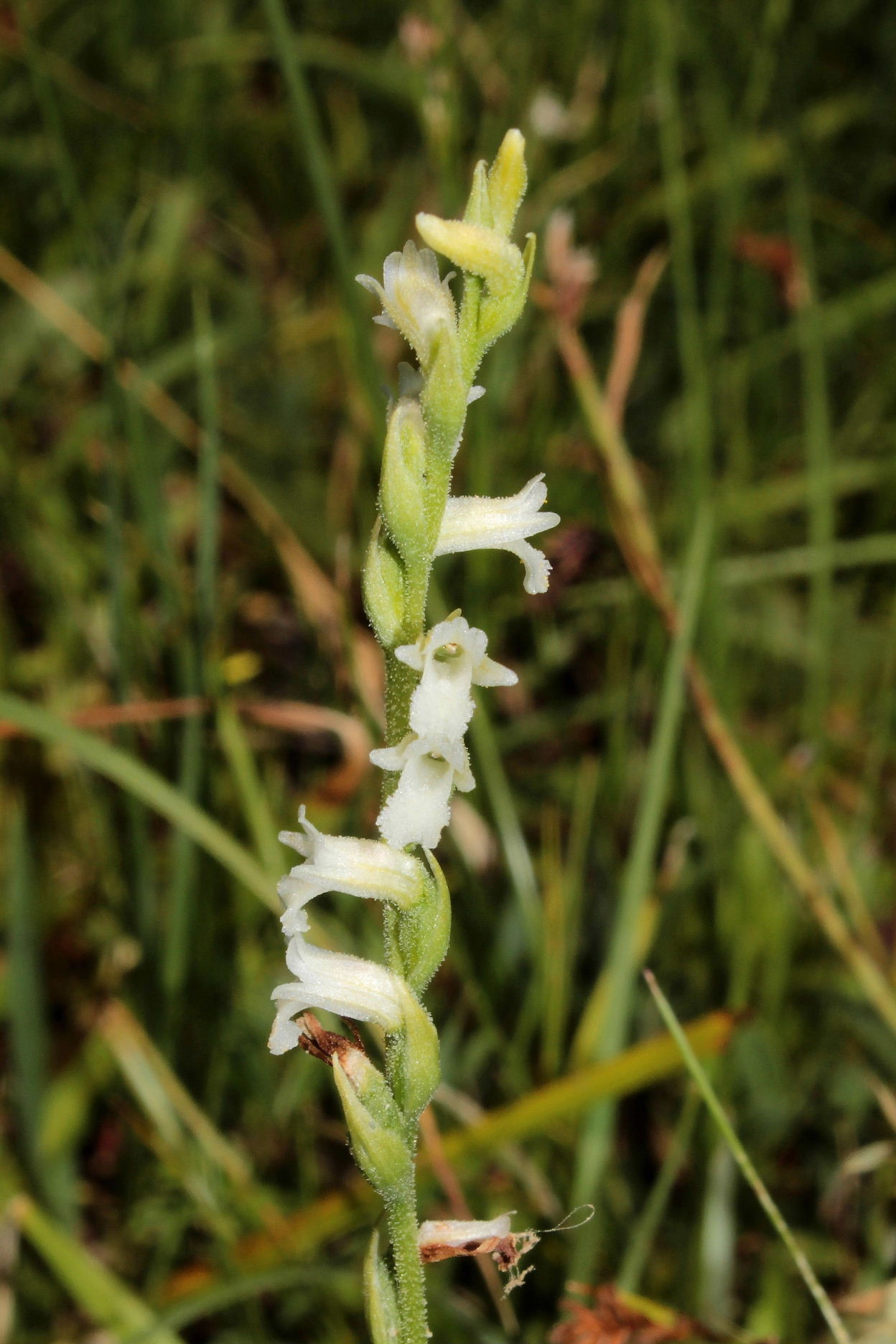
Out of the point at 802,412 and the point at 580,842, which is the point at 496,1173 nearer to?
the point at 580,842

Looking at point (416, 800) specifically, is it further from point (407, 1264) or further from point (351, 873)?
point (407, 1264)

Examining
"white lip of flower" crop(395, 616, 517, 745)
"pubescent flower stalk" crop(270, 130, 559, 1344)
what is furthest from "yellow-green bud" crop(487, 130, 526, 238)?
"white lip of flower" crop(395, 616, 517, 745)

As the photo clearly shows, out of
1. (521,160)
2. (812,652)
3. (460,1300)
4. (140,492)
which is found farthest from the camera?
(812,652)

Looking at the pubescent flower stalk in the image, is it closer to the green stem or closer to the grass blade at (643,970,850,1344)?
the green stem

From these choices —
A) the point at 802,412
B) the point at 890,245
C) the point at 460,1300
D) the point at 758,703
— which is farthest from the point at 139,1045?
the point at 890,245

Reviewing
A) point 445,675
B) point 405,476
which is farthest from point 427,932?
point 405,476

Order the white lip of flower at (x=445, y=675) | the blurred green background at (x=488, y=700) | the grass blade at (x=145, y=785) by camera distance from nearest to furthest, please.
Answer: the white lip of flower at (x=445, y=675), the grass blade at (x=145, y=785), the blurred green background at (x=488, y=700)

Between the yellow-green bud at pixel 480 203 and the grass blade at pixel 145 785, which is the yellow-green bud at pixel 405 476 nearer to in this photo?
the yellow-green bud at pixel 480 203

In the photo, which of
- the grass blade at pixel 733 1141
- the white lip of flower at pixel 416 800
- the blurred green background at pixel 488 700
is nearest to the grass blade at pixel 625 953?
the blurred green background at pixel 488 700
